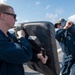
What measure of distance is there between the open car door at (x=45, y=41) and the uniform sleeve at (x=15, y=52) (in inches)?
3.1

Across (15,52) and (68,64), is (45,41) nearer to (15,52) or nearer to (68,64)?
(15,52)

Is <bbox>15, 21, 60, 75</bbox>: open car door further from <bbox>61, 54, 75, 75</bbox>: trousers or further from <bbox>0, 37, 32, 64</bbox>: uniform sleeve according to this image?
<bbox>61, 54, 75, 75</bbox>: trousers

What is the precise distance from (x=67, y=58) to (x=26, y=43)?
130 inches

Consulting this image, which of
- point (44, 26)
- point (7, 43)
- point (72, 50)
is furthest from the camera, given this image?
point (72, 50)

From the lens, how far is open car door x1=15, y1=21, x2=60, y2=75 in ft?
7.68

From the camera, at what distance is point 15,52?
2510mm

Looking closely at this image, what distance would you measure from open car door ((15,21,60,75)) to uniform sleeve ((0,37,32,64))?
0.26 feet

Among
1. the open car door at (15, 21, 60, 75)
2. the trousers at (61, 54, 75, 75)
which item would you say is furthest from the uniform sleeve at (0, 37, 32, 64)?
the trousers at (61, 54, 75, 75)

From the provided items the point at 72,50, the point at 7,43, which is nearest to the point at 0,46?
the point at 7,43

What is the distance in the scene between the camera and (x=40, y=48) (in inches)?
96.3

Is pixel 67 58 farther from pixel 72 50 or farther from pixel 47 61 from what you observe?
pixel 47 61

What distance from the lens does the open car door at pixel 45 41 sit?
2.34 meters

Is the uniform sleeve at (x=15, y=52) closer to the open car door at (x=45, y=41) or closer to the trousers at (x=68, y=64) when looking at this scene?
the open car door at (x=45, y=41)

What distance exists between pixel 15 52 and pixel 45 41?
334 millimetres
